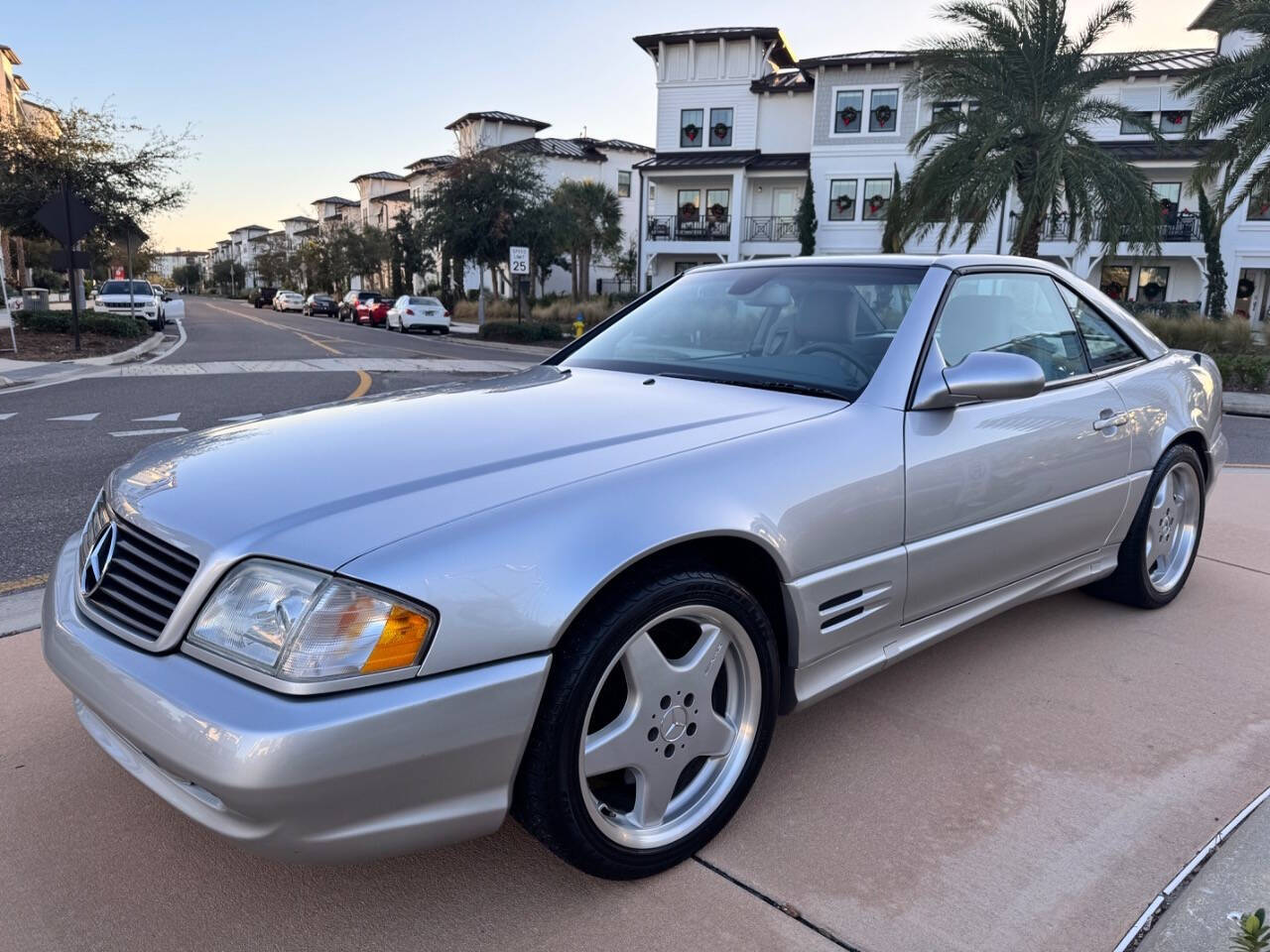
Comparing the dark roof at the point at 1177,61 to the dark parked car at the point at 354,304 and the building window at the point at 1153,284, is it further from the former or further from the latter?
the dark parked car at the point at 354,304

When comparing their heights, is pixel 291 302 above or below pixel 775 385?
above

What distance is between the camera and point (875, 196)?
34000 millimetres

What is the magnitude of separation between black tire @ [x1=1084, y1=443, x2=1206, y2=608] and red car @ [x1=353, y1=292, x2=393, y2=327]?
36.9m

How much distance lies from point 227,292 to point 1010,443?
461ft

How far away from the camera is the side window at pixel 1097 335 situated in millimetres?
3668

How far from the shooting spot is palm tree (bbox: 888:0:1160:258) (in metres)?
17.3

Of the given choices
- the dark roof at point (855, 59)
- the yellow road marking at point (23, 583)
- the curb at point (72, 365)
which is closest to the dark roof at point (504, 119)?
the dark roof at point (855, 59)

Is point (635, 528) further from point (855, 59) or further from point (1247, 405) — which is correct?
point (855, 59)

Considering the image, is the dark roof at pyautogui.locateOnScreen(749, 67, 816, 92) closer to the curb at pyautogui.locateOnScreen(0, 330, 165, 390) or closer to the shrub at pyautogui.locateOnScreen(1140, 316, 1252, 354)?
the shrub at pyautogui.locateOnScreen(1140, 316, 1252, 354)

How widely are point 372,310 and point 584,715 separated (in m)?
40.6

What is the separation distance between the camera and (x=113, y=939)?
2.00 m

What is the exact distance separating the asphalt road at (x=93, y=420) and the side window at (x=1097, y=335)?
4.77m

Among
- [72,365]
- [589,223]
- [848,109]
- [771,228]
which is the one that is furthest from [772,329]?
[589,223]

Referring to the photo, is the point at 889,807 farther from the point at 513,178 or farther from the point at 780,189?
the point at 780,189
